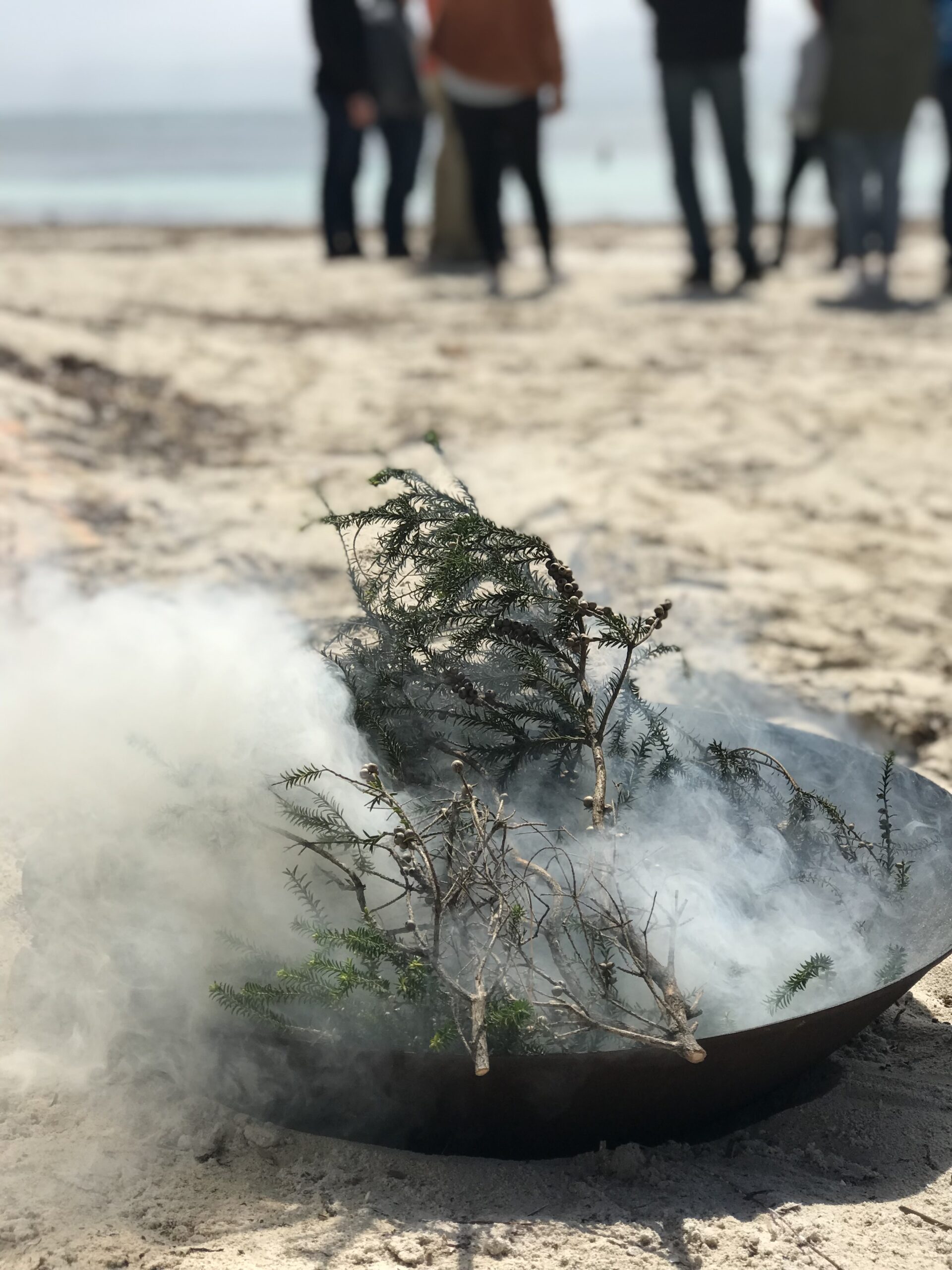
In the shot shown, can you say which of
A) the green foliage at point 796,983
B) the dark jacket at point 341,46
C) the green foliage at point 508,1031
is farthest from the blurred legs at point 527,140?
the green foliage at point 508,1031

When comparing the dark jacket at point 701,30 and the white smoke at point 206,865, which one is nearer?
the white smoke at point 206,865

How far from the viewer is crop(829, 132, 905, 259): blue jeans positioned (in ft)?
27.9

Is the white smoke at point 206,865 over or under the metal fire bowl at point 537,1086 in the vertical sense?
over

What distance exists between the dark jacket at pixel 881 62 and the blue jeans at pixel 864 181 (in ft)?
0.42

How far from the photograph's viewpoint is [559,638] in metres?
2.45

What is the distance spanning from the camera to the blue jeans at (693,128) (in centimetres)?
825

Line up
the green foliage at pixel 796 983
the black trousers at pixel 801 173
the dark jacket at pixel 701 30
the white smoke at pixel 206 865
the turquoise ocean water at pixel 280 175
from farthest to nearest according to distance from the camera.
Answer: the turquoise ocean water at pixel 280 175
the black trousers at pixel 801 173
the dark jacket at pixel 701 30
the white smoke at pixel 206 865
the green foliage at pixel 796 983

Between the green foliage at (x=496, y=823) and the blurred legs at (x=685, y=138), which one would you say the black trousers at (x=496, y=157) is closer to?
the blurred legs at (x=685, y=138)

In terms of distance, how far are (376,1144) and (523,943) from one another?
47 centimetres

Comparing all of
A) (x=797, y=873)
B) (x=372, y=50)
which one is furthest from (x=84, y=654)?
(x=372, y=50)

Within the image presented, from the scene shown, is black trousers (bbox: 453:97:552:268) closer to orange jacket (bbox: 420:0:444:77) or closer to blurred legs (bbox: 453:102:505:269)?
blurred legs (bbox: 453:102:505:269)

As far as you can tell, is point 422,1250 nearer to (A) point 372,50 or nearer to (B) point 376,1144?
(B) point 376,1144

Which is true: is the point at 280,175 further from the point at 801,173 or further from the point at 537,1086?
the point at 537,1086

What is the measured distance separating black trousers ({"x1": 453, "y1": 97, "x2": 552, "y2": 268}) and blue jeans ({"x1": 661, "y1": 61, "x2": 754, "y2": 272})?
0.88 m
